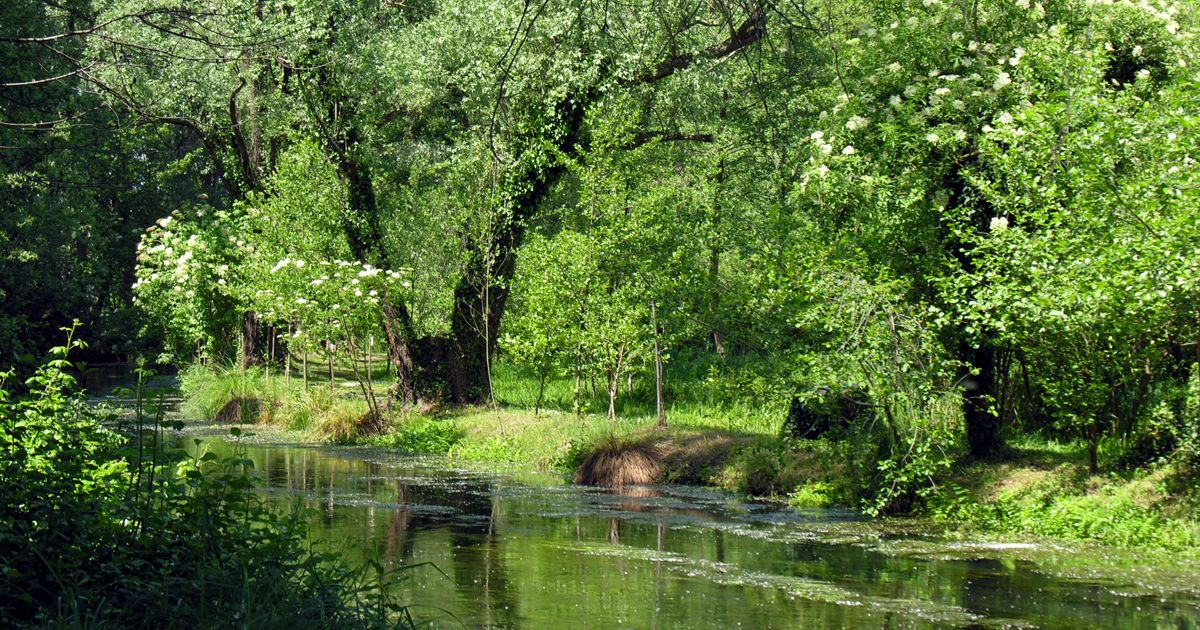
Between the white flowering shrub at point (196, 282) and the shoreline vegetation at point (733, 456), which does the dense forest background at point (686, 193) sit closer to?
the white flowering shrub at point (196, 282)

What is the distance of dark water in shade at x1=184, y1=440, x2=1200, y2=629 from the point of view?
841 centimetres

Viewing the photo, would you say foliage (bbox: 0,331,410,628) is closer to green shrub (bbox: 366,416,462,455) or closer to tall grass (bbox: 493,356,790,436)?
tall grass (bbox: 493,356,790,436)

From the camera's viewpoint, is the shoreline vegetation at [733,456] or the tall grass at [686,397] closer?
the shoreline vegetation at [733,456]

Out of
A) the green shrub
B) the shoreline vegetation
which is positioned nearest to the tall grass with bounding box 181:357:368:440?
the shoreline vegetation

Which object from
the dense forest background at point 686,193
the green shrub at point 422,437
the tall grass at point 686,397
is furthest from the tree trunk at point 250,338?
the green shrub at point 422,437

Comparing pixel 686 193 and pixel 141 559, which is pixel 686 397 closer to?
pixel 686 193

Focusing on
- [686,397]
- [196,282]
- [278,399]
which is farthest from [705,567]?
[196,282]

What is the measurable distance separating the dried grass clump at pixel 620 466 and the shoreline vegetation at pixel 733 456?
0.7 inches

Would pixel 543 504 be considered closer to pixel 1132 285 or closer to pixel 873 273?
pixel 873 273

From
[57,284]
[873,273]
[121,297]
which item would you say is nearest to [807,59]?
[873,273]

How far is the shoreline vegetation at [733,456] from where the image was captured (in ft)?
37.5

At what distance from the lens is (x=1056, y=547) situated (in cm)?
1098

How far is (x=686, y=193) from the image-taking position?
19.0 m

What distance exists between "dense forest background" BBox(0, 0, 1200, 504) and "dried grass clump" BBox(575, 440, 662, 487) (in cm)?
160
